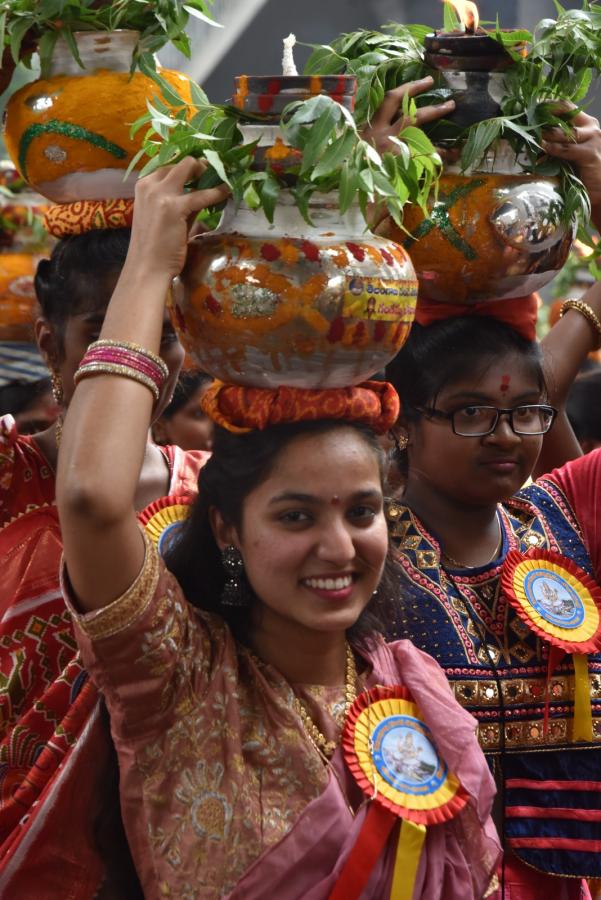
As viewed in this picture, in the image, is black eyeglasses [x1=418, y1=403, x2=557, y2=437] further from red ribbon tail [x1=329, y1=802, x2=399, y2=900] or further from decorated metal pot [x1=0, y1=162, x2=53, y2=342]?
decorated metal pot [x1=0, y1=162, x2=53, y2=342]

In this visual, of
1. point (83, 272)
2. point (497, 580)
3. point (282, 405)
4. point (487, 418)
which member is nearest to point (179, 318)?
point (282, 405)

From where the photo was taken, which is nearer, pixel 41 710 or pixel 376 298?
pixel 376 298

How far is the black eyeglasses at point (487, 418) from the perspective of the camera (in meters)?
2.85

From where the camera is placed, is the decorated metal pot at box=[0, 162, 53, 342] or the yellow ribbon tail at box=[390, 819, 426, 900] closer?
the yellow ribbon tail at box=[390, 819, 426, 900]

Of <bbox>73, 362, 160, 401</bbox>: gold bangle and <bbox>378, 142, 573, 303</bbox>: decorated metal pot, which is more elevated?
<bbox>73, 362, 160, 401</bbox>: gold bangle

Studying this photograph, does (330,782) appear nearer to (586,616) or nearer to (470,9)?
(586,616)

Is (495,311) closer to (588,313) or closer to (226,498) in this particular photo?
(588,313)

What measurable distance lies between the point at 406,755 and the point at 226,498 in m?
0.52

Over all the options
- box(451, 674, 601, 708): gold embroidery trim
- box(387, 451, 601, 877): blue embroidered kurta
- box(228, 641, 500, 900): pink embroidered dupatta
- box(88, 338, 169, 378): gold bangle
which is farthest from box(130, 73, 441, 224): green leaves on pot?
box(451, 674, 601, 708): gold embroidery trim

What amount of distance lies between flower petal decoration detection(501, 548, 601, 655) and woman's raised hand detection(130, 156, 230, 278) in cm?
112

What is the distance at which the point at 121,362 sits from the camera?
2.05m

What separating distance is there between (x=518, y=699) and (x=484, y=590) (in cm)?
25

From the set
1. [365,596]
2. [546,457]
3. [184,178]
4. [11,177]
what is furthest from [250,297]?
[11,177]

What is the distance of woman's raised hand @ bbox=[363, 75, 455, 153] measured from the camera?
8.03 ft
